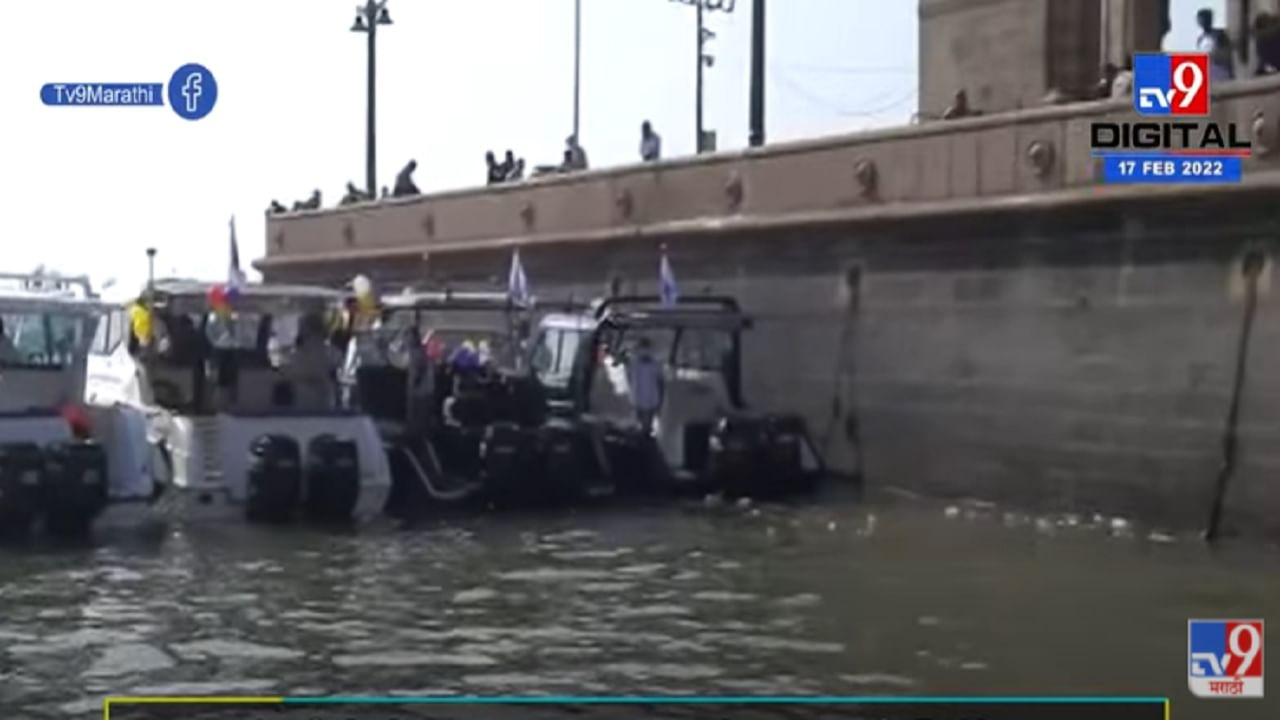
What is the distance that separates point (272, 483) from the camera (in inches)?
780

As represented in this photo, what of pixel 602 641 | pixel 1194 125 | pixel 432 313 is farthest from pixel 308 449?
pixel 1194 125

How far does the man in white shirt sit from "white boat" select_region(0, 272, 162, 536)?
13007mm

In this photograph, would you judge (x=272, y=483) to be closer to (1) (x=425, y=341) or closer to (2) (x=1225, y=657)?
(1) (x=425, y=341)

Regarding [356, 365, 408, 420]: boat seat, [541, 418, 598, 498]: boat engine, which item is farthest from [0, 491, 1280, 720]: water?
[356, 365, 408, 420]: boat seat

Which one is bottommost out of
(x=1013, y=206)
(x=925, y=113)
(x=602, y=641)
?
(x=602, y=641)

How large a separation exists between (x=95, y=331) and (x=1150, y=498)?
10690mm

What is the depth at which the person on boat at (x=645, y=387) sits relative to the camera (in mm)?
23891

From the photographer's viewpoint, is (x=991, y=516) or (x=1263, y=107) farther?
(x=991, y=516)

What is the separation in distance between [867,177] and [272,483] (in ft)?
28.3

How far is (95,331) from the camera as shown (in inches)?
814

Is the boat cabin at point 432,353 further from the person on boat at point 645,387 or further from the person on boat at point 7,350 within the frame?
the person on boat at point 7,350

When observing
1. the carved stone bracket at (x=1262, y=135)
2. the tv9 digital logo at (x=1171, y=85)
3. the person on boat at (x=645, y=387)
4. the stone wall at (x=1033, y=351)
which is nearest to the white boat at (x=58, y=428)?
the person on boat at (x=645, y=387)

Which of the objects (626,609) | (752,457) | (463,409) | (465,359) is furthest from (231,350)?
(626,609)

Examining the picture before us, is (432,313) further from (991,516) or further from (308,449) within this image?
(991,516)
